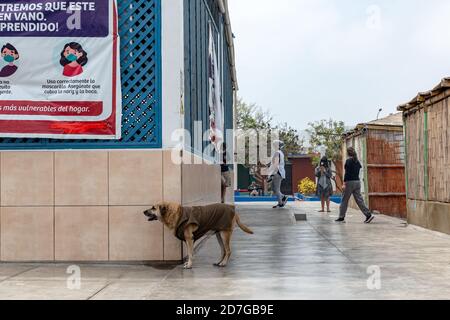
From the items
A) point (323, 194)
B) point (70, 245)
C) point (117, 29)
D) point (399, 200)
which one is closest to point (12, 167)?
point (70, 245)

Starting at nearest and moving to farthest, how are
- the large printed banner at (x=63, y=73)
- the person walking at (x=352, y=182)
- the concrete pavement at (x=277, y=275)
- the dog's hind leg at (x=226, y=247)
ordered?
the concrete pavement at (x=277, y=275) → the dog's hind leg at (x=226, y=247) → the large printed banner at (x=63, y=73) → the person walking at (x=352, y=182)

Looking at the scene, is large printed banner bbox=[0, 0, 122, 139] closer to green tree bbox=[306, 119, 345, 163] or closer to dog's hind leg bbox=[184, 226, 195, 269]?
dog's hind leg bbox=[184, 226, 195, 269]

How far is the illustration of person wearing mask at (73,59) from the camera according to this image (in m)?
9.40

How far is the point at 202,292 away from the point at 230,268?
1.80m

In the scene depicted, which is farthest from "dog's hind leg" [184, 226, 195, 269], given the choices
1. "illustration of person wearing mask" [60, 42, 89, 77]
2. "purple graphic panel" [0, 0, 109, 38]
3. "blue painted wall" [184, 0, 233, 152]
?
"purple graphic panel" [0, 0, 109, 38]

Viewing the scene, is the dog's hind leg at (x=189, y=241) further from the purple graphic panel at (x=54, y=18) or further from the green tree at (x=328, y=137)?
the green tree at (x=328, y=137)

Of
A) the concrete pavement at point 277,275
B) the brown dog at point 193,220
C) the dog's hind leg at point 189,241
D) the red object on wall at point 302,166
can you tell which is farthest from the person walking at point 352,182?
the red object on wall at point 302,166

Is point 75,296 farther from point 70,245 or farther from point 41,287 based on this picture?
point 70,245

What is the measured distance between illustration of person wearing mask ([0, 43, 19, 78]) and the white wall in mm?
1948

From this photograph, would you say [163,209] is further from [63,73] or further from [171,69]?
[63,73]

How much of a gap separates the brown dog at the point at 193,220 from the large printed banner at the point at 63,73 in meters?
1.30

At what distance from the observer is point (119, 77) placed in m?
9.38

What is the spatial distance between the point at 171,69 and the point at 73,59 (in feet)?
4.18

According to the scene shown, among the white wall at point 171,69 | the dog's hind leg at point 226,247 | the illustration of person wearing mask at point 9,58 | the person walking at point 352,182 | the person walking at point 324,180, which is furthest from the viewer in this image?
the person walking at point 324,180
